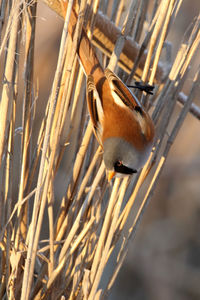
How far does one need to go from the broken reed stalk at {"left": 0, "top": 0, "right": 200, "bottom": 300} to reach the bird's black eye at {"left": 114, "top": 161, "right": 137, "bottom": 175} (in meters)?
0.02

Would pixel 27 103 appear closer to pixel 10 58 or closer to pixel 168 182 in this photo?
pixel 10 58

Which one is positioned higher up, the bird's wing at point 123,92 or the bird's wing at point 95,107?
the bird's wing at point 123,92

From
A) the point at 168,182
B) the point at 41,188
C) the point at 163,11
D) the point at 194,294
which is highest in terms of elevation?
the point at 163,11

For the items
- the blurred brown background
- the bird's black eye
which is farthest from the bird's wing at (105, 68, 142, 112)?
the blurred brown background

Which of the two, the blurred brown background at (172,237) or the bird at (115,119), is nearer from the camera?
the bird at (115,119)

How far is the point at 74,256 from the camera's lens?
1059 mm

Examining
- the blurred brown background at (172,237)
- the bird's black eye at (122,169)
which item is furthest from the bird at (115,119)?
the blurred brown background at (172,237)

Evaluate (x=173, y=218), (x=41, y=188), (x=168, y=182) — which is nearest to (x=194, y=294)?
(x=173, y=218)

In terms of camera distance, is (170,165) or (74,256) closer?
(74,256)

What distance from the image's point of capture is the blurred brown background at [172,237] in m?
2.20

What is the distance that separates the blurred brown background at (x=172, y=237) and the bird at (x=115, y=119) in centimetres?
109

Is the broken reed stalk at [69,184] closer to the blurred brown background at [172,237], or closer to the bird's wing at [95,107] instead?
the bird's wing at [95,107]

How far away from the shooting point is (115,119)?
1072 millimetres

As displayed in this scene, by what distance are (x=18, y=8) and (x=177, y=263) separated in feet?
5.64
